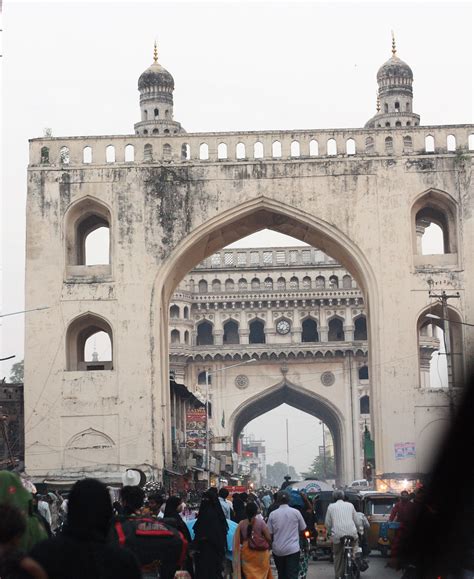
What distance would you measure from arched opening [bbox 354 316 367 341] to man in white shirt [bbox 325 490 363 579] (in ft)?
112

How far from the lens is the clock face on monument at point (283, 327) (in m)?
46.1

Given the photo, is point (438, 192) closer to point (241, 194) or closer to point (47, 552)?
point (241, 194)

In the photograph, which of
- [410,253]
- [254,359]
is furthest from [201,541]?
[254,359]

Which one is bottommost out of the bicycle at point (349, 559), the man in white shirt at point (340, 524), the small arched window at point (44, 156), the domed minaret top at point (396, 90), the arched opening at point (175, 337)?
the bicycle at point (349, 559)

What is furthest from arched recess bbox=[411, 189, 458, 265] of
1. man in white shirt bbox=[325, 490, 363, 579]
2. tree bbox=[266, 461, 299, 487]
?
tree bbox=[266, 461, 299, 487]

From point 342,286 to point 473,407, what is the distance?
68.9 ft

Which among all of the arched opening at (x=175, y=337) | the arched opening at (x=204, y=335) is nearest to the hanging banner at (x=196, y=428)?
the arched opening at (x=175, y=337)

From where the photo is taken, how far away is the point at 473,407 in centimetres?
2514

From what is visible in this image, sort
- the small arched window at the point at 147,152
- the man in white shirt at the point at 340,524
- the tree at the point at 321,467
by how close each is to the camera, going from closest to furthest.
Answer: the man in white shirt at the point at 340,524 → the small arched window at the point at 147,152 → the tree at the point at 321,467

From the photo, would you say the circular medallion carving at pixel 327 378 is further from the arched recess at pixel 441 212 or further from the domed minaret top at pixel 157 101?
the arched recess at pixel 441 212

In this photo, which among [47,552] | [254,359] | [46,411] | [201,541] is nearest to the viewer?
[47,552]

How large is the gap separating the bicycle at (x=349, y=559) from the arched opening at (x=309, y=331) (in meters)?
34.7

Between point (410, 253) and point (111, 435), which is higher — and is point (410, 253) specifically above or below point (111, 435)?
above

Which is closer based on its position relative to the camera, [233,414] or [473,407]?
[473,407]
